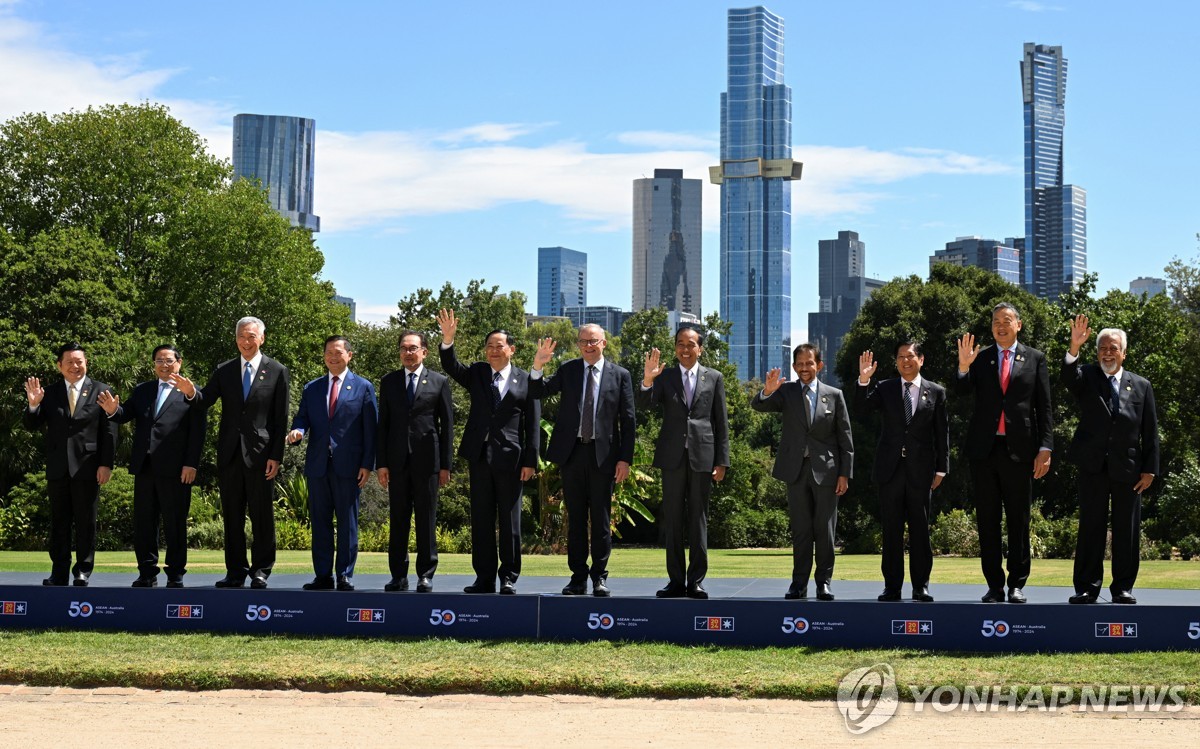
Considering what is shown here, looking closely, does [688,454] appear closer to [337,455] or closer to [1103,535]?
[337,455]

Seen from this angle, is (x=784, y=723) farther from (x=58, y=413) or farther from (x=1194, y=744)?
(x=58, y=413)

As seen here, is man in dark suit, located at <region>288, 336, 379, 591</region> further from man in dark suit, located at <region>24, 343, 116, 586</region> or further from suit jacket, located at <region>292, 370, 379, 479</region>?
man in dark suit, located at <region>24, 343, 116, 586</region>

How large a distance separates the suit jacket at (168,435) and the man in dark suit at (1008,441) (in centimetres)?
639

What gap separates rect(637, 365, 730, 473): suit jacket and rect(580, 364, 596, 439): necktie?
0.46 m

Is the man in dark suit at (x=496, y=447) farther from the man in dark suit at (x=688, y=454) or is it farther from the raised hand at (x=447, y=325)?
the man in dark suit at (x=688, y=454)

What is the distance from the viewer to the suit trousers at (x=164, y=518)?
10328 mm

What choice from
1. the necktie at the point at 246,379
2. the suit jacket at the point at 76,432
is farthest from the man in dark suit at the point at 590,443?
the suit jacket at the point at 76,432

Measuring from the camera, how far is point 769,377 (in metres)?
9.59

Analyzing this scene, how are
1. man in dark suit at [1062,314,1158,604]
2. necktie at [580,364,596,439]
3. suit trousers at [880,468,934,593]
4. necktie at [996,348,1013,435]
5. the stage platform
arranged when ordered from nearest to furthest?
the stage platform < man in dark suit at [1062,314,1158,604] < necktie at [996,348,1013,435] < suit trousers at [880,468,934,593] < necktie at [580,364,596,439]

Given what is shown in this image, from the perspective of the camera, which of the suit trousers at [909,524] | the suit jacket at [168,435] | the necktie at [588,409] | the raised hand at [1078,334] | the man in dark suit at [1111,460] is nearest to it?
the raised hand at [1078,334]

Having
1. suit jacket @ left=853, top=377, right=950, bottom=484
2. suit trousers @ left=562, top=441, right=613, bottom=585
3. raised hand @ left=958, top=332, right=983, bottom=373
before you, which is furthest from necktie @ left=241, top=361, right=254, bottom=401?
raised hand @ left=958, top=332, right=983, bottom=373

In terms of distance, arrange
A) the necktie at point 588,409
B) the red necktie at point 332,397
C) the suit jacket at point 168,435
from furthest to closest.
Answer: the suit jacket at point 168,435 → the red necktie at point 332,397 → the necktie at point 588,409

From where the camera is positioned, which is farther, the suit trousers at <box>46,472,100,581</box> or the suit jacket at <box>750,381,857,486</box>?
the suit trousers at <box>46,472,100,581</box>

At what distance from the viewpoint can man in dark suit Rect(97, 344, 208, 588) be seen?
10.3m
